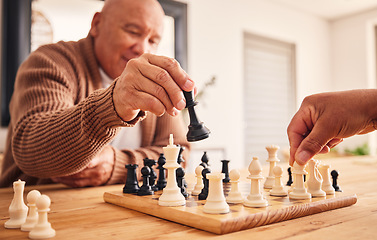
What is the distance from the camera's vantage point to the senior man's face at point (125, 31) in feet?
5.45

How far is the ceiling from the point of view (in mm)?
5297

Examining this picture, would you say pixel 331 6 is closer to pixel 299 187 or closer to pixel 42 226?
pixel 299 187

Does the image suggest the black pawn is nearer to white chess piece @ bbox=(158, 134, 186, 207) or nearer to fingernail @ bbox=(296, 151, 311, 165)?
white chess piece @ bbox=(158, 134, 186, 207)

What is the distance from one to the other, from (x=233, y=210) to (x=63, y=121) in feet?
2.19

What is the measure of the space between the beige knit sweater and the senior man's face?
7 cm

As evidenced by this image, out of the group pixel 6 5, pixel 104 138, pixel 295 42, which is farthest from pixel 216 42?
pixel 104 138

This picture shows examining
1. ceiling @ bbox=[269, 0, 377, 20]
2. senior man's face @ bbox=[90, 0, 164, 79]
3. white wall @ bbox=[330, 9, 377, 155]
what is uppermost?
ceiling @ bbox=[269, 0, 377, 20]

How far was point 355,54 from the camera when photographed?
5.78 m

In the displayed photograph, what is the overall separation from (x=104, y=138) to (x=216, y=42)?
3715 millimetres

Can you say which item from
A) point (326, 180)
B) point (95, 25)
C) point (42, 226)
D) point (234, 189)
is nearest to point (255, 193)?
point (234, 189)

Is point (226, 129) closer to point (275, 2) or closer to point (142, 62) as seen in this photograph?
point (275, 2)

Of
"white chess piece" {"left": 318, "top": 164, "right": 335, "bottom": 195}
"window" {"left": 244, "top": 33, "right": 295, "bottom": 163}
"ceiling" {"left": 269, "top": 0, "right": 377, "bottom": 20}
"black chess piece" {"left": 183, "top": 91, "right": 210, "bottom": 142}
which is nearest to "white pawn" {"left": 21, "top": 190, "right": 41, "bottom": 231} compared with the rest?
"black chess piece" {"left": 183, "top": 91, "right": 210, "bottom": 142}

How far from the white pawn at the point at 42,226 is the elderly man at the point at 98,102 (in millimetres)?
349

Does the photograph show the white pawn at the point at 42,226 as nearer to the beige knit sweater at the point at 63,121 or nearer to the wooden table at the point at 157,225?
the wooden table at the point at 157,225
